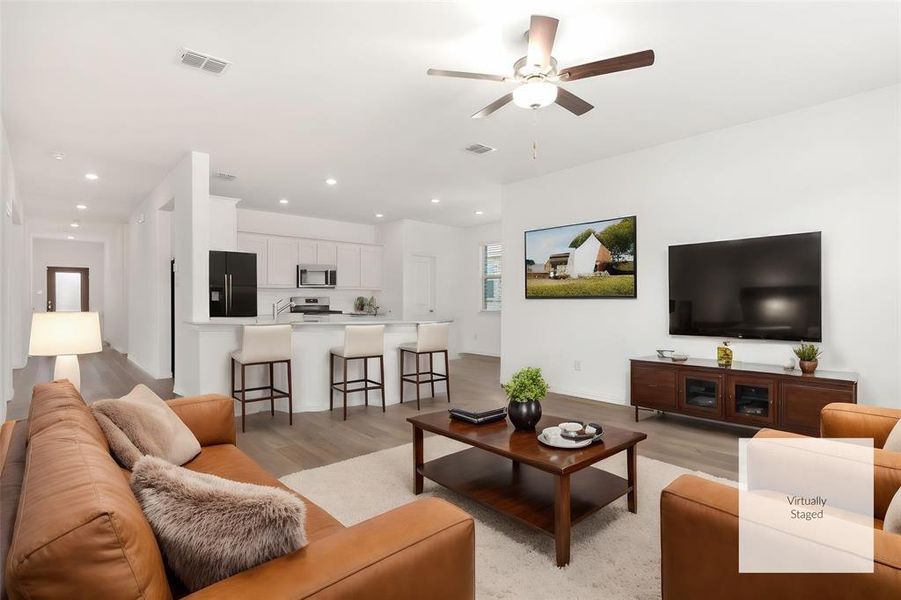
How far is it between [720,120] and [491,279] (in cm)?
576

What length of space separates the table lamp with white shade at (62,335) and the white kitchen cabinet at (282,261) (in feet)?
17.2

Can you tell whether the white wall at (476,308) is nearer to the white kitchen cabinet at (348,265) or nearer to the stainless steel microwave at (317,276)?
the white kitchen cabinet at (348,265)

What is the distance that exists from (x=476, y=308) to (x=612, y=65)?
23.7ft

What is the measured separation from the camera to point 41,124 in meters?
4.05

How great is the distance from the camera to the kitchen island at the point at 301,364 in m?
4.48

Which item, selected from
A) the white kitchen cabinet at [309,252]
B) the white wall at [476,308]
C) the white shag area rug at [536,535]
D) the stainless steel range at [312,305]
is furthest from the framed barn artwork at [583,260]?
the white kitchen cabinet at [309,252]

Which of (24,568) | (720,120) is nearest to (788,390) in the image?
(720,120)

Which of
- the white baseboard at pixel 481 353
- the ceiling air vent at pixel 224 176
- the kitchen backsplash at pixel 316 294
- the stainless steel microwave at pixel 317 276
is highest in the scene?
the ceiling air vent at pixel 224 176

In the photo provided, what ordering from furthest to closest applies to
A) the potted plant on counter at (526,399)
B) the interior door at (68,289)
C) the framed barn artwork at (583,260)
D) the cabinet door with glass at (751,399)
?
the interior door at (68,289) < the framed barn artwork at (583,260) < the cabinet door with glass at (751,399) < the potted plant on counter at (526,399)

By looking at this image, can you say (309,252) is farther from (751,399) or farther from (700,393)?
(751,399)

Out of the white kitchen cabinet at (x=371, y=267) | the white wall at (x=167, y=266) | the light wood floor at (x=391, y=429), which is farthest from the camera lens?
the white kitchen cabinet at (x=371, y=267)

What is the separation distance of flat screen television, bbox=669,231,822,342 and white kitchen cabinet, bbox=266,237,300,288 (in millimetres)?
6072

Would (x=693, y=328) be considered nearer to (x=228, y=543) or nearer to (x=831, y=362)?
(x=831, y=362)

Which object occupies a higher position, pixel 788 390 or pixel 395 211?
pixel 395 211
